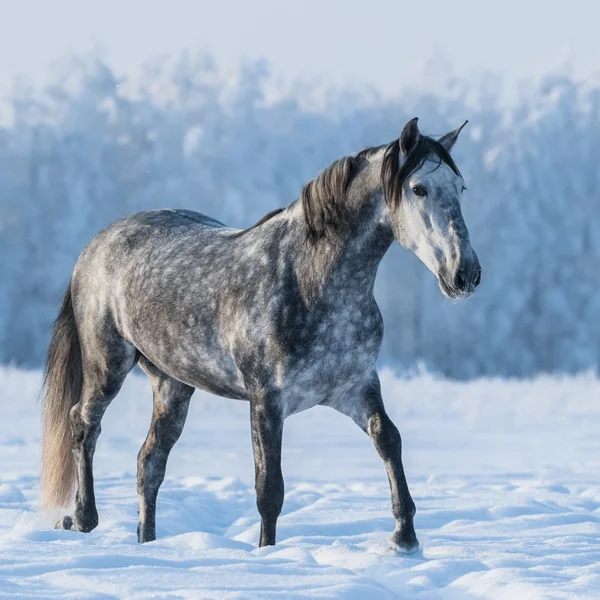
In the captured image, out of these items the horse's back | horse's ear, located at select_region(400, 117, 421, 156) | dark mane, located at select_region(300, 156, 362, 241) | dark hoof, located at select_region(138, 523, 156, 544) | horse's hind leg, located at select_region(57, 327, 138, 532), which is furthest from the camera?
horse's hind leg, located at select_region(57, 327, 138, 532)

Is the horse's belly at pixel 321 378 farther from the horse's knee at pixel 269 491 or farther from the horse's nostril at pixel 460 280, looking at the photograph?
the horse's nostril at pixel 460 280

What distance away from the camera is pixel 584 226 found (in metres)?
26.9

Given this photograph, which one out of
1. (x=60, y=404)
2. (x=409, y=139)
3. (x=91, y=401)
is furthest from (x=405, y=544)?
(x=60, y=404)

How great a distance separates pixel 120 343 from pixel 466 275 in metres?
2.44

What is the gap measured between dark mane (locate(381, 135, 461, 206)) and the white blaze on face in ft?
0.09

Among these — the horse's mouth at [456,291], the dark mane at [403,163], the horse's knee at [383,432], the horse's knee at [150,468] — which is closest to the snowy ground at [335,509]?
the horse's knee at [150,468]

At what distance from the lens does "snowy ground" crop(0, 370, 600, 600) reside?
3.52 m

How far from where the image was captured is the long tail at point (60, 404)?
604 centimetres

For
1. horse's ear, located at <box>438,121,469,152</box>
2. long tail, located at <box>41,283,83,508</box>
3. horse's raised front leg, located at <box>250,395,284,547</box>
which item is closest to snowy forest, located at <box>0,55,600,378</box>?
long tail, located at <box>41,283,83,508</box>

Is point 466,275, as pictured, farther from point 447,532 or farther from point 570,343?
point 570,343

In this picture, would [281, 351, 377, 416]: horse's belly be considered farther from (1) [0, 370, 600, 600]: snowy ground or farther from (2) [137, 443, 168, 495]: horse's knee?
(2) [137, 443, 168, 495]: horse's knee

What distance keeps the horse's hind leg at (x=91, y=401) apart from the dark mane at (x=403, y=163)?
7.01ft

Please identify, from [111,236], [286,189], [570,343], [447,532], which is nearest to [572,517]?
[447,532]

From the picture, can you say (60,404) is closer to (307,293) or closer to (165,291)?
(165,291)
